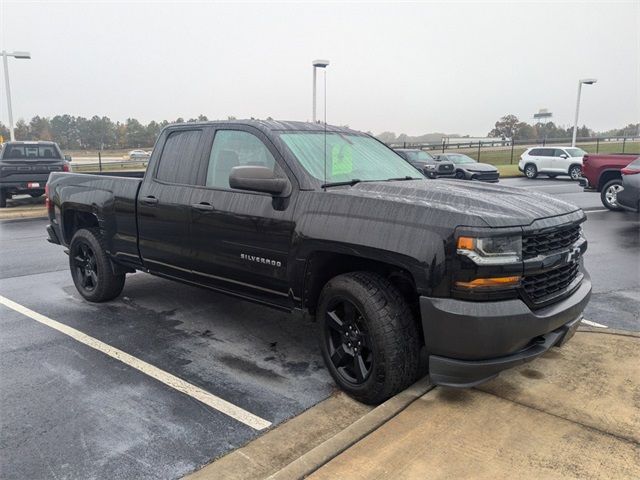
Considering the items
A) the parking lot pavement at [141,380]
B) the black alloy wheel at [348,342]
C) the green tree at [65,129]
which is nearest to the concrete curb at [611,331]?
the black alloy wheel at [348,342]

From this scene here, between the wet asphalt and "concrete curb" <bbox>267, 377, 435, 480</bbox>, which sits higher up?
"concrete curb" <bbox>267, 377, 435, 480</bbox>

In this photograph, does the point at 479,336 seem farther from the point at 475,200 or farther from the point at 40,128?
the point at 40,128

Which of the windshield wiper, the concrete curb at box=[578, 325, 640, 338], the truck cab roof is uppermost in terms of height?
the truck cab roof

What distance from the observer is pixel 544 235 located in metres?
3.12

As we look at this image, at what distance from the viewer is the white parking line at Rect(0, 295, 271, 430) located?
3.37 meters

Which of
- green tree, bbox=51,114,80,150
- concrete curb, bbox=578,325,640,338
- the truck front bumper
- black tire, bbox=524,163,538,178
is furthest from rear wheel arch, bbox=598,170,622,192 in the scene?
green tree, bbox=51,114,80,150

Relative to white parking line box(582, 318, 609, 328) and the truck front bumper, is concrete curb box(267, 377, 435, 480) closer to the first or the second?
the truck front bumper

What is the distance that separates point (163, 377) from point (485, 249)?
8.28ft

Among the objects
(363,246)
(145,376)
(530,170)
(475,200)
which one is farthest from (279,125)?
(530,170)

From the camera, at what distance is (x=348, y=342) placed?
3.53 meters

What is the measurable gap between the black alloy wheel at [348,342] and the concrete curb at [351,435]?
0.90ft

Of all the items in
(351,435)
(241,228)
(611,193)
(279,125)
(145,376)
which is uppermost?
(279,125)

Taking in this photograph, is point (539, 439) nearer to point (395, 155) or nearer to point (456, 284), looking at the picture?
point (456, 284)

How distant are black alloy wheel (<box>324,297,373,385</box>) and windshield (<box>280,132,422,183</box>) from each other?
37.5 inches
